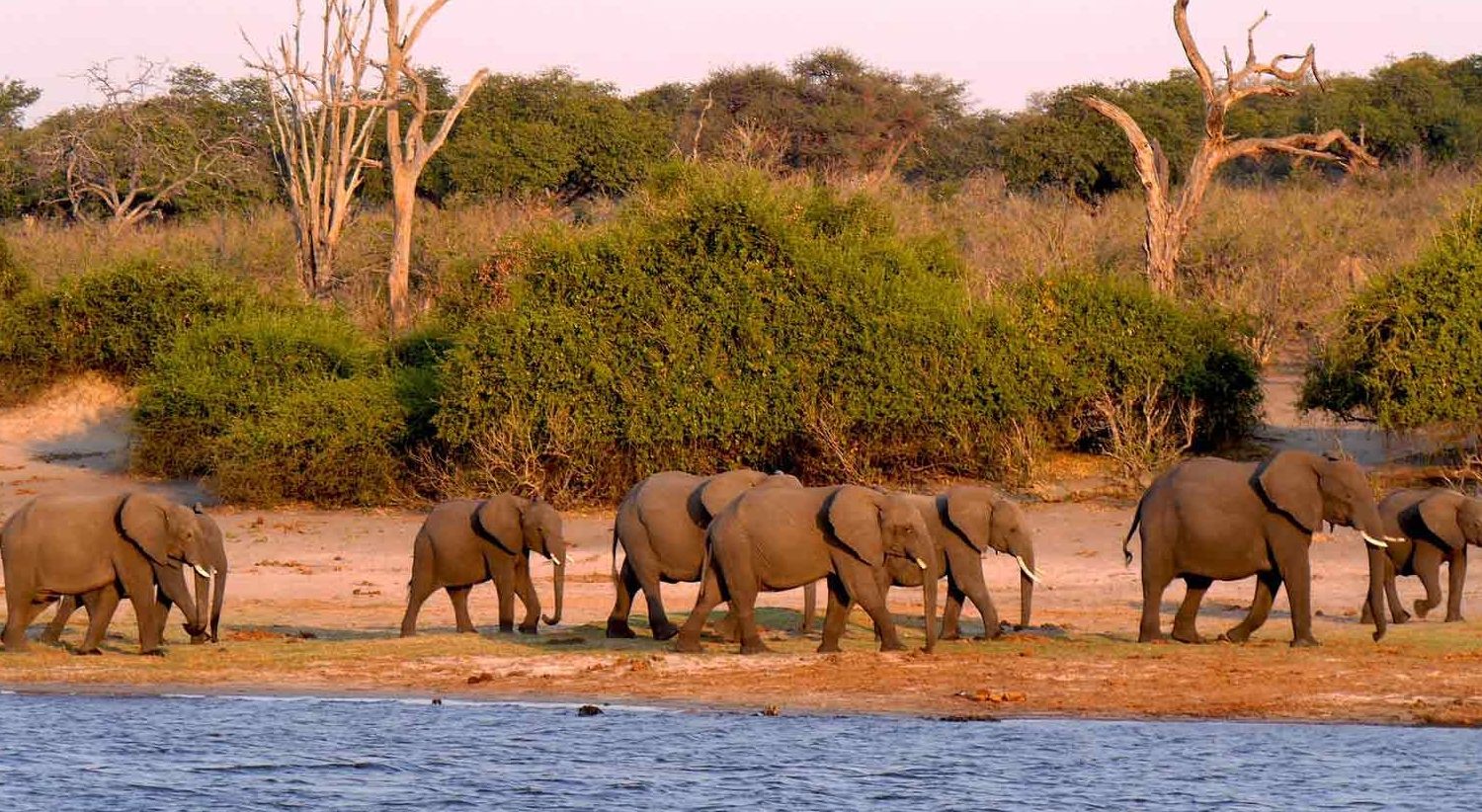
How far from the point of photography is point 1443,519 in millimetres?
16141

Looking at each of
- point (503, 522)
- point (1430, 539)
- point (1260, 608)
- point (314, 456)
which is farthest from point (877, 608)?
point (314, 456)

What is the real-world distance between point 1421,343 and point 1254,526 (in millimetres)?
8385

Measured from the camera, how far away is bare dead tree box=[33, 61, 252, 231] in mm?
44188

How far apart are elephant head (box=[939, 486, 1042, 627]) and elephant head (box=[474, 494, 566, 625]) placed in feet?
9.63

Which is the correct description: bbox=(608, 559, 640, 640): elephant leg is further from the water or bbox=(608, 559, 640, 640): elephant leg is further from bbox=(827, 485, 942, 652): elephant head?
bbox=(827, 485, 942, 652): elephant head

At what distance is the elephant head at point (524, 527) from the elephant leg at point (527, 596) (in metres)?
0.18

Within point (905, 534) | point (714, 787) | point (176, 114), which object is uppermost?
point (176, 114)

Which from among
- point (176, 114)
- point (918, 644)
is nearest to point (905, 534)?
point (918, 644)

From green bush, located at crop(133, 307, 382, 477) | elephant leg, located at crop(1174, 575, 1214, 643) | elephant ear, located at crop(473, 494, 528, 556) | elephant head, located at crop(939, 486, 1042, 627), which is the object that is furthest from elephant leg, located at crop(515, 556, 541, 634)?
green bush, located at crop(133, 307, 382, 477)

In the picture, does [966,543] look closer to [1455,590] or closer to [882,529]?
[882,529]

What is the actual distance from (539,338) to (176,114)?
2551 cm

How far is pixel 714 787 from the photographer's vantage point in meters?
11.7

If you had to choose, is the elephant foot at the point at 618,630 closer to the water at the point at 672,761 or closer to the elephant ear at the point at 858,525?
the water at the point at 672,761

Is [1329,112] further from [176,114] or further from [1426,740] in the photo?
[1426,740]
